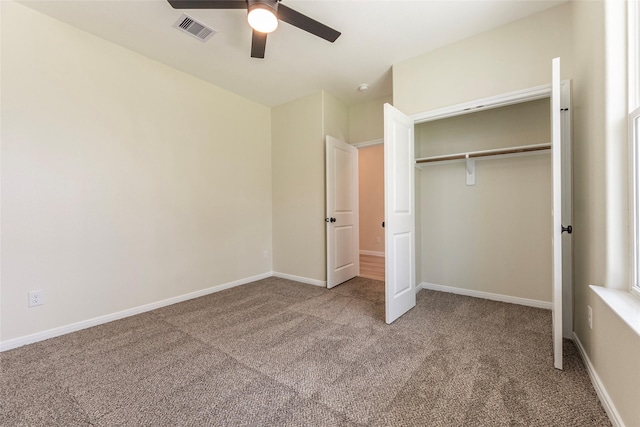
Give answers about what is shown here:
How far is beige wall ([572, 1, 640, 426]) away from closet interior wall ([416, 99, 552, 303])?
937 mm

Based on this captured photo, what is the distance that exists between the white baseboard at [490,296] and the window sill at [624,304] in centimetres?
145

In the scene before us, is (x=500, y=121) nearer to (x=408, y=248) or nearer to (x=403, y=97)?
(x=403, y=97)

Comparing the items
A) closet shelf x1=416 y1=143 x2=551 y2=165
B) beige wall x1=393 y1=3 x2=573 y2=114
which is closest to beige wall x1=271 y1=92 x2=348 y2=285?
beige wall x1=393 y1=3 x2=573 y2=114

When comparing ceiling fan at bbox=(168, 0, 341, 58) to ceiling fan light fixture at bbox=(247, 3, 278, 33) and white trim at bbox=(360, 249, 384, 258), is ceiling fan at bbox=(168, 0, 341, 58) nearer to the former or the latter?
ceiling fan light fixture at bbox=(247, 3, 278, 33)

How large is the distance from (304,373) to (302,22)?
8.02 feet

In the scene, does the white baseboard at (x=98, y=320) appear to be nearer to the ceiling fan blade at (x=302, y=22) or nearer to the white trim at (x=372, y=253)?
the ceiling fan blade at (x=302, y=22)

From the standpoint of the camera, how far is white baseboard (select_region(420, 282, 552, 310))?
8.84 feet

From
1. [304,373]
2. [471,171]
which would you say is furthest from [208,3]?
[471,171]

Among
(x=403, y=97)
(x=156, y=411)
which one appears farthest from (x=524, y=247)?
(x=156, y=411)

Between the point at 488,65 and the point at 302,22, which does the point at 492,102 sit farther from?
the point at 302,22

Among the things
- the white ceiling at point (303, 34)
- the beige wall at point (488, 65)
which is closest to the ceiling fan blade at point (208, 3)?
the white ceiling at point (303, 34)

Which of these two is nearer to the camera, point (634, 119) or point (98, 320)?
point (634, 119)

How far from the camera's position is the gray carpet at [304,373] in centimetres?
136

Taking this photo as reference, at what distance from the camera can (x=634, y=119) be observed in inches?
51.3
